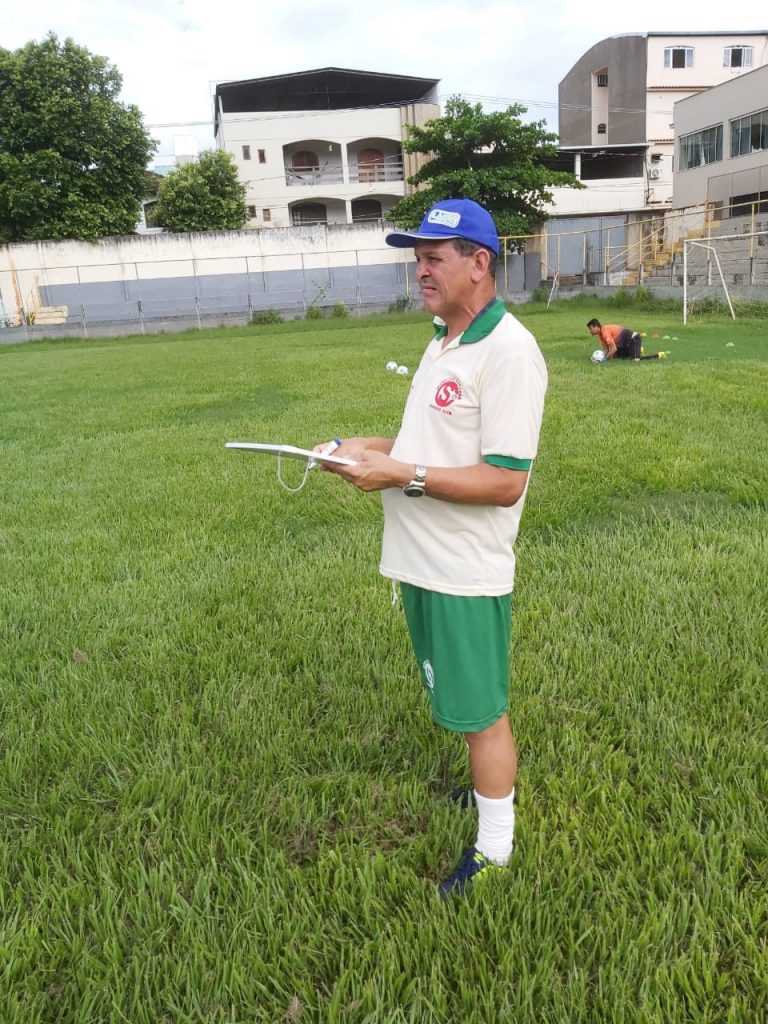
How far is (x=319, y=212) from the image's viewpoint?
4600 cm

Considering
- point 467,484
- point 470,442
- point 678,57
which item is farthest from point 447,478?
point 678,57

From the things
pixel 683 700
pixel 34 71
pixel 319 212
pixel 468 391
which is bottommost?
pixel 683 700

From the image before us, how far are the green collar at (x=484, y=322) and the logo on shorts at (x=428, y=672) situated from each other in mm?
839

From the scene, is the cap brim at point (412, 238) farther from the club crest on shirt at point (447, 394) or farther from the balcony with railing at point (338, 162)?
the balcony with railing at point (338, 162)

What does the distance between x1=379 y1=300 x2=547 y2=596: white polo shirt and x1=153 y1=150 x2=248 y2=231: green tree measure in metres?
40.3

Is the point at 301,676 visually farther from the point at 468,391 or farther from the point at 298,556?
the point at 468,391

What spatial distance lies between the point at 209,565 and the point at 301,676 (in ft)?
4.68

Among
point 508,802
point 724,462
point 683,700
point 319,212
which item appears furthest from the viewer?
point 319,212

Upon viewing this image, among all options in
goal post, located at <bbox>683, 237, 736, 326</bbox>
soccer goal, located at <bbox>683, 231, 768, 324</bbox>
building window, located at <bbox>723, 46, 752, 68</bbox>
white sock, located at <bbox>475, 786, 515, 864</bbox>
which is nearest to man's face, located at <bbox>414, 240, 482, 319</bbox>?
white sock, located at <bbox>475, 786, 515, 864</bbox>

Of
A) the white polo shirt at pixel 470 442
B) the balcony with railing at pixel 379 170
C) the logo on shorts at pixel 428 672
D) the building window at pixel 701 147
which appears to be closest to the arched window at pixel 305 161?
the balcony with railing at pixel 379 170

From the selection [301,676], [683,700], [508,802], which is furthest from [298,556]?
[508,802]

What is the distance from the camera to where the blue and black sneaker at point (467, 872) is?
1.99 metres

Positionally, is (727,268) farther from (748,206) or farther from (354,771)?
(354,771)

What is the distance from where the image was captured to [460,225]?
1.83m
